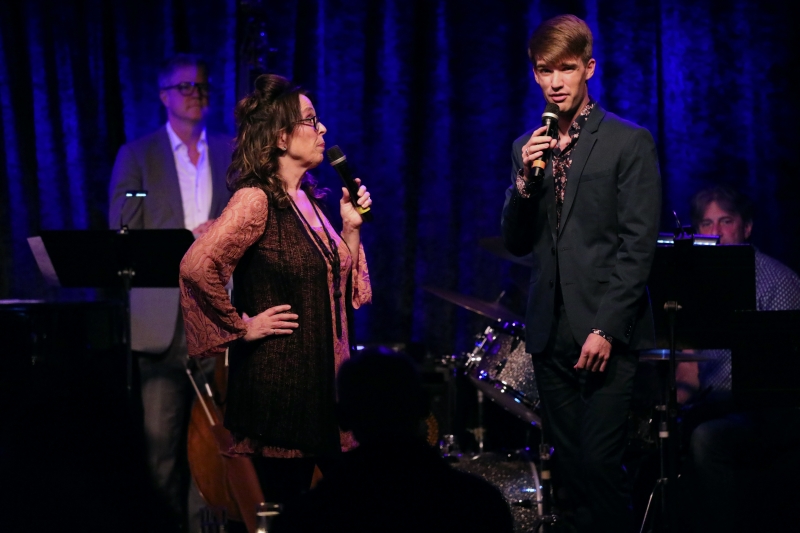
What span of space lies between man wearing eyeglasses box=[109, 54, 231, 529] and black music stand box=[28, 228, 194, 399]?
0.45 m

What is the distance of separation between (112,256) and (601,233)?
221 centimetres

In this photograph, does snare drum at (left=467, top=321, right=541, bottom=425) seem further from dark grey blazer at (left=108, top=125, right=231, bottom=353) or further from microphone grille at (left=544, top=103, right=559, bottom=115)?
microphone grille at (left=544, top=103, right=559, bottom=115)

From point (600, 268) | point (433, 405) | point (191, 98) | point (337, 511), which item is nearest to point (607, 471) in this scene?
point (600, 268)

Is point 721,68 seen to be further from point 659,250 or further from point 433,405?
point 433,405

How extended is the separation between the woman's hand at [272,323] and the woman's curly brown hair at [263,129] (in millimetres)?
391

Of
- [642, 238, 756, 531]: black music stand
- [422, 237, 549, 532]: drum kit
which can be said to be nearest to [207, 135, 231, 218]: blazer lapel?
[422, 237, 549, 532]: drum kit

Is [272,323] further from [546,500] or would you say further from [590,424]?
[546,500]

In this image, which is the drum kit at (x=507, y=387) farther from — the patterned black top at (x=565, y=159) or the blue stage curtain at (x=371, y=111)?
the patterned black top at (x=565, y=159)

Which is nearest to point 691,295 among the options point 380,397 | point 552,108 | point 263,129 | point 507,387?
point 507,387

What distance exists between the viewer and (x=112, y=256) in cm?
400

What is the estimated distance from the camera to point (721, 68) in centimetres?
504

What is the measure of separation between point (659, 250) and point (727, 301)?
0.40 meters

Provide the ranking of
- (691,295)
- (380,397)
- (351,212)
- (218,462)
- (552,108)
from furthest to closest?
(218,462) < (691,295) < (351,212) < (552,108) < (380,397)

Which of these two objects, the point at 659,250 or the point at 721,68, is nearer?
the point at 659,250
